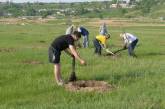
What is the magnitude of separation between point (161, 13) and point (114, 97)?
461 ft

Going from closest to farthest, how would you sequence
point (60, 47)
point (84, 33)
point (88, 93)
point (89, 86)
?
point (88, 93)
point (89, 86)
point (60, 47)
point (84, 33)

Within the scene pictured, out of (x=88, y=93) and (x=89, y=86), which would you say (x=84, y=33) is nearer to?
(x=89, y=86)

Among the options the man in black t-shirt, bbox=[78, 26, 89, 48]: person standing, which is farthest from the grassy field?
bbox=[78, 26, 89, 48]: person standing

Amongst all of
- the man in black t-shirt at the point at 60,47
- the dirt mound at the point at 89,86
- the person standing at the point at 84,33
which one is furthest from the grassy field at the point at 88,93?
the person standing at the point at 84,33

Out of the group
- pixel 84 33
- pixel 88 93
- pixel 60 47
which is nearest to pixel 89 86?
pixel 88 93

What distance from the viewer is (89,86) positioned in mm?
14797

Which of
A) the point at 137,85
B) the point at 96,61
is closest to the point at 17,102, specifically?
the point at 137,85

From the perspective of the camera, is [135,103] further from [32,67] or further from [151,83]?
[32,67]

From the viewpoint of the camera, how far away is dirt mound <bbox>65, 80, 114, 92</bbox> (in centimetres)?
1397

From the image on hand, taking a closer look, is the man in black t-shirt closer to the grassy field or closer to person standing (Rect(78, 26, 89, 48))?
the grassy field

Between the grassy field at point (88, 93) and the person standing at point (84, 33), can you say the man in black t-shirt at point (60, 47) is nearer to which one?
the grassy field at point (88, 93)

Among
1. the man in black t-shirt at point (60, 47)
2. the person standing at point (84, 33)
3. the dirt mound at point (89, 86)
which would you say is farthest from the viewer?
the person standing at point (84, 33)

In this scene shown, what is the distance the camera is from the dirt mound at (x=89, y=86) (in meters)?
14.0

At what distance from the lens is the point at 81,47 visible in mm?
32281
